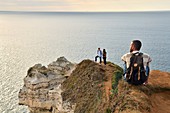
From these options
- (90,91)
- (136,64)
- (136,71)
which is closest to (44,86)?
(90,91)

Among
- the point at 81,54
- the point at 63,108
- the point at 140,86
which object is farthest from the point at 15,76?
the point at 140,86

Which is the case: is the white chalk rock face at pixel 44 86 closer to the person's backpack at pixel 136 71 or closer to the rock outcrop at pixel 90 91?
the rock outcrop at pixel 90 91

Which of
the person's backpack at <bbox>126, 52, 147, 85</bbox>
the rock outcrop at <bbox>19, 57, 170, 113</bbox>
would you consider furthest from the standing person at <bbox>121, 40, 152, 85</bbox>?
the rock outcrop at <bbox>19, 57, 170, 113</bbox>

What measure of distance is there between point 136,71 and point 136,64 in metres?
0.43

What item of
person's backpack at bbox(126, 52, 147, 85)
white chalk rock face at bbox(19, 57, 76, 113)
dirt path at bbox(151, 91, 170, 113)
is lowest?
white chalk rock face at bbox(19, 57, 76, 113)

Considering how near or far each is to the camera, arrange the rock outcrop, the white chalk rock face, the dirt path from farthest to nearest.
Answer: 1. the white chalk rock face
2. the rock outcrop
3. the dirt path

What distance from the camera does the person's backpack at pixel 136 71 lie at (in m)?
12.8

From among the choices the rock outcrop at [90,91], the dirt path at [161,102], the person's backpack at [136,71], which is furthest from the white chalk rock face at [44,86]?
the person's backpack at [136,71]

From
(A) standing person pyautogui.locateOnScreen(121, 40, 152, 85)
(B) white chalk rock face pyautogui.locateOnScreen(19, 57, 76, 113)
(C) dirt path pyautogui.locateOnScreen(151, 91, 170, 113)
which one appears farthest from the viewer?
(B) white chalk rock face pyautogui.locateOnScreen(19, 57, 76, 113)

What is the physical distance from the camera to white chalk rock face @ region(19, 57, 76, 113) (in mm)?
31469

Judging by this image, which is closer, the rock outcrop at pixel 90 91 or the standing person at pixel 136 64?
the standing person at pixel 136 64

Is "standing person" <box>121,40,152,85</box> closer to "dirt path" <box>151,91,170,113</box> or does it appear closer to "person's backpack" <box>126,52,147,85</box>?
"person's backpack" <box>126,52,147,85</box>

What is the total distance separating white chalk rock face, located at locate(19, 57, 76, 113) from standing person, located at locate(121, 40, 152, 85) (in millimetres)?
17730

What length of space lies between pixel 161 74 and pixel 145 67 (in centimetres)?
840
